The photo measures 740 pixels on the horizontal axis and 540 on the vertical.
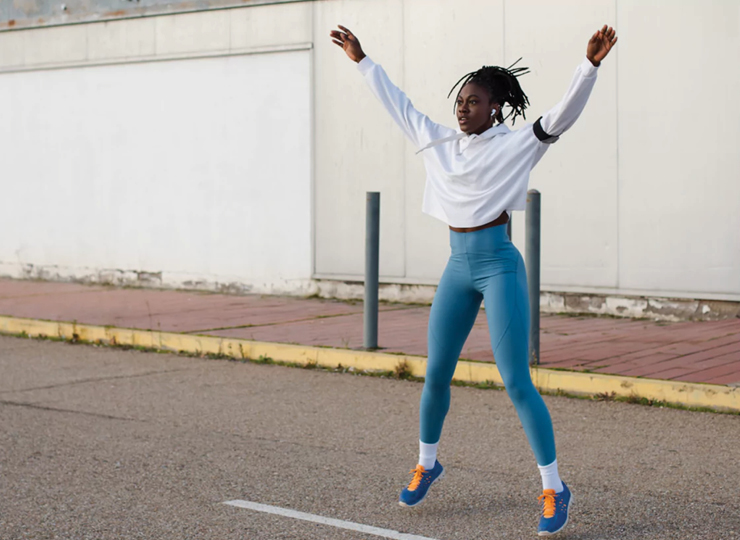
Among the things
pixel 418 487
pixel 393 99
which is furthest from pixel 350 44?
pixel 418 487

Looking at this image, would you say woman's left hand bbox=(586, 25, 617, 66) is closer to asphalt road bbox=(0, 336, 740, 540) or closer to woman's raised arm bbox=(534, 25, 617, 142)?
woman's raised arm bbox=(534, 25, 617, 142)

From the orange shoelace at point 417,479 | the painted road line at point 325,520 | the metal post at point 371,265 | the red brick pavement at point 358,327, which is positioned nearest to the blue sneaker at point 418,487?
the orange shoelace at point 417,479

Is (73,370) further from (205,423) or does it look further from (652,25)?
(652,25)

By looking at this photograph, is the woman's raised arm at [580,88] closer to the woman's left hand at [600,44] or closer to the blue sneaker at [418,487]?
the woman's left hand at [600,44]

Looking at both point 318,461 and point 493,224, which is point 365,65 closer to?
point 493,224

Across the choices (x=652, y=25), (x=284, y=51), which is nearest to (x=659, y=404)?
(x=652, y=25)

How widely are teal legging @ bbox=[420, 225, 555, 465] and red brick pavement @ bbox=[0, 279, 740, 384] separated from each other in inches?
126

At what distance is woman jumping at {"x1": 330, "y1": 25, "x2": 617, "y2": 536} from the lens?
4457mm

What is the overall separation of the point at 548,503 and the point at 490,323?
76cm

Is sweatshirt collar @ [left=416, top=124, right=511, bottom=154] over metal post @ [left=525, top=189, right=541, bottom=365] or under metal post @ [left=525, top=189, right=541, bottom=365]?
over

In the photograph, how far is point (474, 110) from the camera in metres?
4.59

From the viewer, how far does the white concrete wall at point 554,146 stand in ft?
34.3

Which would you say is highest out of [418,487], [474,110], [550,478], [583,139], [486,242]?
[583,139]

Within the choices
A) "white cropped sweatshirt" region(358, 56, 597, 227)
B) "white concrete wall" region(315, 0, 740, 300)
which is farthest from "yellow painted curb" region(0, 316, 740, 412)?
"white concrete wall" region(315, 0, 740, 300)
